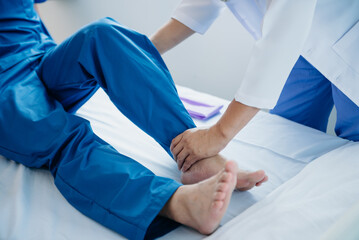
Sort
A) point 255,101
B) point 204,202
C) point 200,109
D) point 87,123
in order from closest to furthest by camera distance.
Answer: point 204,202 → point 255,101 → point 87,123 → point 200,109

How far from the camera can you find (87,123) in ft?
2.85

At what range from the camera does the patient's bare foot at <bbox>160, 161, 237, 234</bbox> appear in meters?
0.59

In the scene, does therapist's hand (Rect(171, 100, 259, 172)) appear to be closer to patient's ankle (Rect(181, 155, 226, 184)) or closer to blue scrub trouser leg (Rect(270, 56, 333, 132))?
patient's ankle (Rect(181, 155, 226, 184))

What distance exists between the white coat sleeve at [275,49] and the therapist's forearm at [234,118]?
2 cm

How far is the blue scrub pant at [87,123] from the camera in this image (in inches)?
28.7

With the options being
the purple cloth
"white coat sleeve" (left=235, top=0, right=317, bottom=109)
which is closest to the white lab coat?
"white coat sleeve" (left=235, top=0, right=317, bottom=109)

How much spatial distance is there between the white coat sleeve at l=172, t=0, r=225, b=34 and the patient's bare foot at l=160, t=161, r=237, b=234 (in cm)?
62

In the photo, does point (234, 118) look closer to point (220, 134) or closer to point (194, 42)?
point (220, 134)

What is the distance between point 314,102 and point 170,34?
582 millimetres

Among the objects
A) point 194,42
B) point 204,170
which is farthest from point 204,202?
point 194,42

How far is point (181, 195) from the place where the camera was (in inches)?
26.2

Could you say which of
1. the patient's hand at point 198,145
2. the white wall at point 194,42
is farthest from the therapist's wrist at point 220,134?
the white wall at point 194,42

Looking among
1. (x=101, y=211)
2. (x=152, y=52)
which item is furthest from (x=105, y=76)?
(x=101, y=211)

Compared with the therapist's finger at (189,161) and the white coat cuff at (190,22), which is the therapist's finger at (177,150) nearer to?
the therapist's finger at (189,161)
